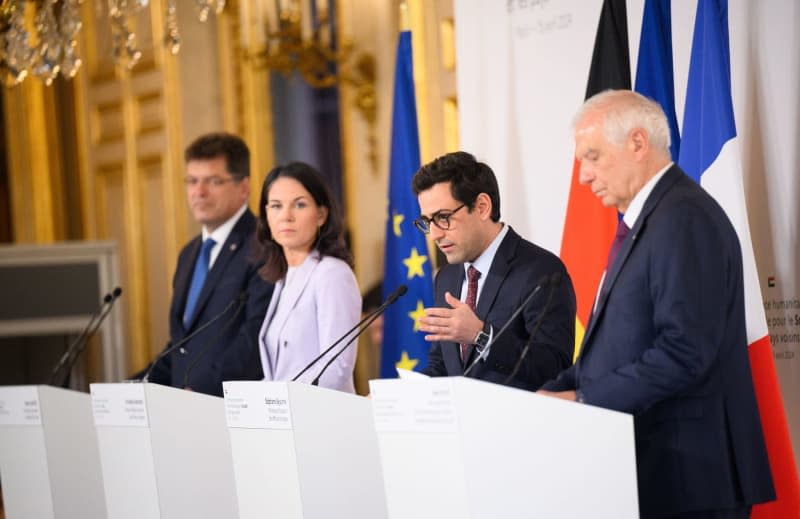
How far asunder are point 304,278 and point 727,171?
137 cm

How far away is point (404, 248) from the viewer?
508 centimetres

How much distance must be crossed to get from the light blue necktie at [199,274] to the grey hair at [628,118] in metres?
2.13

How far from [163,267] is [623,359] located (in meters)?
4.99

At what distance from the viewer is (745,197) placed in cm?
366

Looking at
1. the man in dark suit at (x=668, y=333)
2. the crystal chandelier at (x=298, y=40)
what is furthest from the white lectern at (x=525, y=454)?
the crystal chandelier at (x=298, y=40)

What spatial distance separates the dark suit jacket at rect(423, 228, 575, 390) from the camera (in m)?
2.87

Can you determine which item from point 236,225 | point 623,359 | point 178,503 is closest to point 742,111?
point 623,359

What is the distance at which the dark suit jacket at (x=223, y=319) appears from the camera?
3.94 meters

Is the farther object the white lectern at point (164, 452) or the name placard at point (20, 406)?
the name placard at point (20, 406)

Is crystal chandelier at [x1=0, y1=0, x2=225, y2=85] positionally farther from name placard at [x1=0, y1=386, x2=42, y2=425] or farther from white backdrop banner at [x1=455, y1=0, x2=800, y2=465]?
name placard at [x1=0, y1=386, x2=42, y2=425]

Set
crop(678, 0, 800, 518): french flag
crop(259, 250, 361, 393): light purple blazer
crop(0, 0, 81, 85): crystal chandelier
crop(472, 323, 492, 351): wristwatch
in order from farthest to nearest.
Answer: crop(0, 0, 81, 85): crystal chandelier
crop(259, 250, 361, 393): light purple blazer
crop(678, 0, 800, 518): french flag
crop(472, 323, 492, 351): wristwatch

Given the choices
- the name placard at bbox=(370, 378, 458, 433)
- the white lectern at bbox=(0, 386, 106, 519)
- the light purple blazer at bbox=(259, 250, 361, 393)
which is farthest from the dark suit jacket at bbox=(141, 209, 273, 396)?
the name placard at bbox=(370, 378, 458, 433)

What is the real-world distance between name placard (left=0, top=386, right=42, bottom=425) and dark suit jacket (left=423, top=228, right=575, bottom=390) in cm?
154

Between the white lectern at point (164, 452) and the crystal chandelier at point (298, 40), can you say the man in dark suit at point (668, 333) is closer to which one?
the white lectern at point (164, 452)
